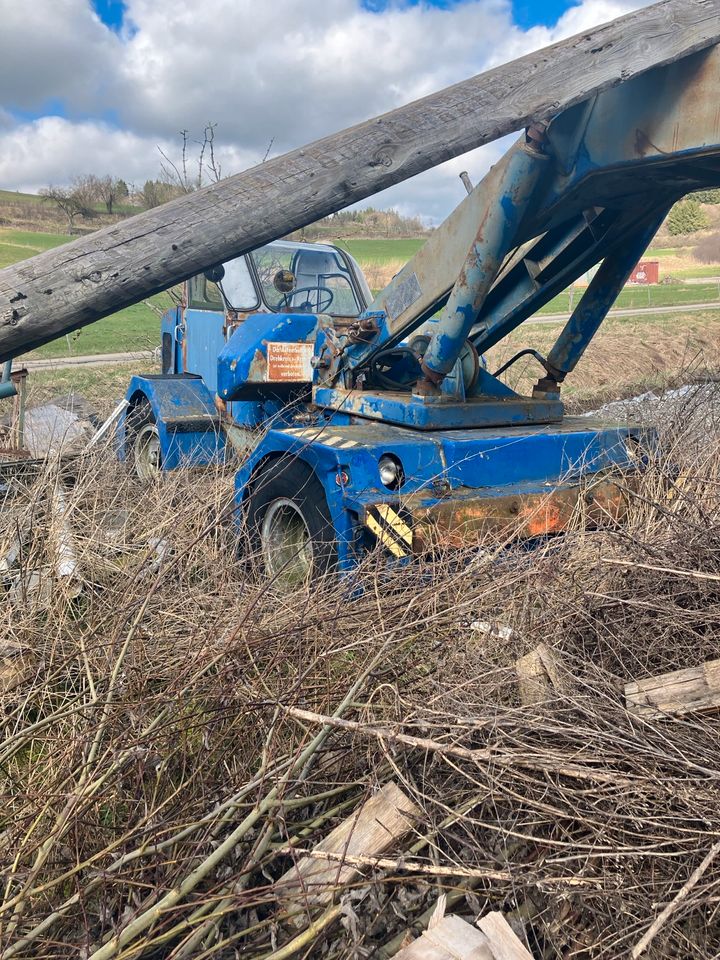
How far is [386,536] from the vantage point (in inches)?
148

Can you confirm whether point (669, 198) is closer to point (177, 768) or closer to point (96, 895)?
point (177, 768)

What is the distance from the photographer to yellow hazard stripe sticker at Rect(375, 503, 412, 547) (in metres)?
3.79

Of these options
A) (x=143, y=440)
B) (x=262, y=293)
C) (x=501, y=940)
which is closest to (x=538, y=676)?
(x=501, y=940)

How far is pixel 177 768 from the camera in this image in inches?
99.7

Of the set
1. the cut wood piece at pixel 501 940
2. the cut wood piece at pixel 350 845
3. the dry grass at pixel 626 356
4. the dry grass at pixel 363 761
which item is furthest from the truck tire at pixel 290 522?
the dry grass at pixel 626 356

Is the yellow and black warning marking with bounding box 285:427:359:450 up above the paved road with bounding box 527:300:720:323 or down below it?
below

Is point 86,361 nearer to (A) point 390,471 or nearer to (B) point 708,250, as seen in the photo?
(A) point 390,471

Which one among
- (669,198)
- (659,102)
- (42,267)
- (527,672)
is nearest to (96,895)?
(527,672)

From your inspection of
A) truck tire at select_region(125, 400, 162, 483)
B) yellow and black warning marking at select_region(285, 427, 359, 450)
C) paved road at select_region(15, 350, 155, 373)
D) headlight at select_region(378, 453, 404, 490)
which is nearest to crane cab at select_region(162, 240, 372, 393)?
truck tire at select_region(125, 400, 162, 483)

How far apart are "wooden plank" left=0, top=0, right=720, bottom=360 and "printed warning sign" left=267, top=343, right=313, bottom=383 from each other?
2.43 m

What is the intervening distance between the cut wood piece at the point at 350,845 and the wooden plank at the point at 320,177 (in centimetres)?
153

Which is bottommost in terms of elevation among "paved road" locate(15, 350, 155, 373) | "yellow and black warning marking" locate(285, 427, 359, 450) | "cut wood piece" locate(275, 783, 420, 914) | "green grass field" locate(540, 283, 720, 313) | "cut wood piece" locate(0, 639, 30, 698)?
"cut wood piece" locate(275, 783, 420, 914)

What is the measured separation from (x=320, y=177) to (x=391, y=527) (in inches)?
71.9

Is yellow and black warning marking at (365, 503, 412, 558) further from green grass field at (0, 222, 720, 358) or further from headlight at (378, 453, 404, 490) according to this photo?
green grass field at (0, 222, 720, 358)
